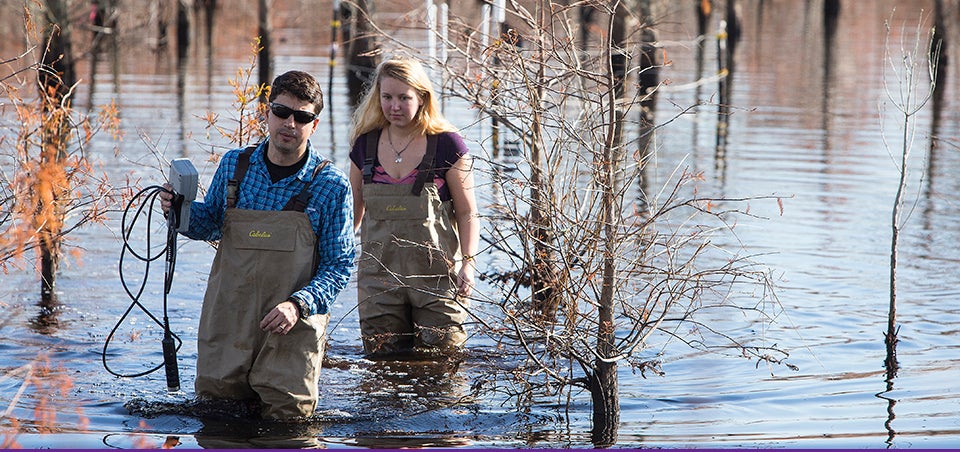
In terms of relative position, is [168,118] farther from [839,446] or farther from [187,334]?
[839,446]

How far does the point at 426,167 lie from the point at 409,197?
20 centimetres

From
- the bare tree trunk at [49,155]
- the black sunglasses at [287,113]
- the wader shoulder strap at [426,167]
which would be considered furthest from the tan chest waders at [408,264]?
the bare tree trunk at [49,155]

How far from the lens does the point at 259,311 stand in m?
5.61

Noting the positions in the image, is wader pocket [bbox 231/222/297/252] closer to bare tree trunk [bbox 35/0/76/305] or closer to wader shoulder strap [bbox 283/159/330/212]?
wader shoulder strap [bbox 283/159/330/212]

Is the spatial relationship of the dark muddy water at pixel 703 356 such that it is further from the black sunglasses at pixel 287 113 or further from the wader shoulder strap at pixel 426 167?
the black sunglasses at pixel 287 113

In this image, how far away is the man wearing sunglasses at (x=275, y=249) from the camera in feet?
18.2

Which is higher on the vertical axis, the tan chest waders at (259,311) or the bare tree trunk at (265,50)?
the bare tree trunk at (265,50)

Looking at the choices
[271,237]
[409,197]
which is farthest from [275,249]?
[409,197]

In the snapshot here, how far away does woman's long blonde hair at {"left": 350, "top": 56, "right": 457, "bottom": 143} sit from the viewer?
22.8 feet

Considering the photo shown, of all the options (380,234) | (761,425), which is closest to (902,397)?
(761,425)

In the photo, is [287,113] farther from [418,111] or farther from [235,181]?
[418,111]

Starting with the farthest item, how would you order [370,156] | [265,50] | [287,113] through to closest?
1. [265,50]
2. [370,156]
3. [287,113]

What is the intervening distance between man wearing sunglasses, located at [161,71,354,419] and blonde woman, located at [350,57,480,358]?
4.36 ft

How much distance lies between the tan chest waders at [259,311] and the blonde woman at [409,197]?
4.36 ft
